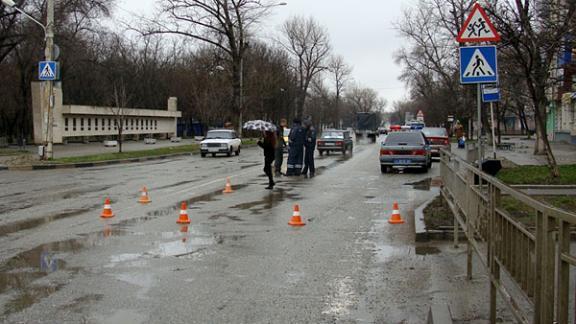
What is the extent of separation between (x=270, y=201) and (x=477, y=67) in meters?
6.52

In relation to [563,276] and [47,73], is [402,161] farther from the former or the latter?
[563,276]

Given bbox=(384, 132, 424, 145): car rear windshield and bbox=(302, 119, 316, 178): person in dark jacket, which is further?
bbox=(384, 132, 424, 145): car rear windshield

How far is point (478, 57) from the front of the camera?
29.6 ft

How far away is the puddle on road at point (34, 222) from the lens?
33.7ft

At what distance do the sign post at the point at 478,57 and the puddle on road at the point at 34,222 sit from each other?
7.44 meters

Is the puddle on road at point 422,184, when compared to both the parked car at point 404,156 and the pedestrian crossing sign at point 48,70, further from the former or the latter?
the pedestrian crossing sign at point 48,70

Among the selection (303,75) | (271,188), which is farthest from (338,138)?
(303,75)

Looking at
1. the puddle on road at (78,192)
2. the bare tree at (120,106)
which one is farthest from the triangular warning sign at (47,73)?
the puddle on road at (78,192)

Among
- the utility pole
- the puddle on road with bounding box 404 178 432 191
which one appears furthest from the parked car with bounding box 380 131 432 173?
the utility pole

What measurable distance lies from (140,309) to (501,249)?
3294 mm

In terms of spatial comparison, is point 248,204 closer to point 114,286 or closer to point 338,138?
point 114,286

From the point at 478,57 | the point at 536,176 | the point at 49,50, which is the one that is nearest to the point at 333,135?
the point at 49,50

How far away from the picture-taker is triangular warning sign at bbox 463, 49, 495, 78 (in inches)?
352

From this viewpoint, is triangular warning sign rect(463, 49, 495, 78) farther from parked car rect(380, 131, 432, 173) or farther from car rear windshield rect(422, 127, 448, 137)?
car rear windshield rect(422, 127, 448, 137)
